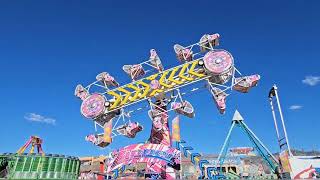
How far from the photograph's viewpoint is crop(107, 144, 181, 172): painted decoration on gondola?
104 feet

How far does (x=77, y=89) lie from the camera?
39312 millimetres

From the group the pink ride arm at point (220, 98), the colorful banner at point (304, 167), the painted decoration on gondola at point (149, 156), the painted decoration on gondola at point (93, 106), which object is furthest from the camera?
the painted decoration on gondola at point (93, 106)

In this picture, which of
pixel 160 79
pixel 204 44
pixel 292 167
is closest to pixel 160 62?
pixel 160 79

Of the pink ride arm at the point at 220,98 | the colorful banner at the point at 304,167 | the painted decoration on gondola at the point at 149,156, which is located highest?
the pink ride arm at the point at 220,98

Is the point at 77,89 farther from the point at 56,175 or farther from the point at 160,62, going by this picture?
the point at 56,175

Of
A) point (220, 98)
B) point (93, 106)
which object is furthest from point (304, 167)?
point (93, 106)

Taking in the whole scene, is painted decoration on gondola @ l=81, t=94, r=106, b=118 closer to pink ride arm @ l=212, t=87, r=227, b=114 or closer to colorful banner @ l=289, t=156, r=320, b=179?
pink ride arm @ l=212, t=87, r=227, b=114

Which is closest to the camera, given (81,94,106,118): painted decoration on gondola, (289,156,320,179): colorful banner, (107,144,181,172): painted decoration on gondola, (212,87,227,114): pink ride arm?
(289,156,320,179): colorful banner

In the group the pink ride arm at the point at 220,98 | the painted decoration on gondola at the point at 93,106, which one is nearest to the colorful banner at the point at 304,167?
the pink ride arm at the point at 220,98

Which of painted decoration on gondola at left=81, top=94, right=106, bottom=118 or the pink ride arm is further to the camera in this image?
painted decoration on gondola at left=81, top=94, right=106, bottom=118

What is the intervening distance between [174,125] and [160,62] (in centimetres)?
704

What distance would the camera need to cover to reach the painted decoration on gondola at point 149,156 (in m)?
31.8

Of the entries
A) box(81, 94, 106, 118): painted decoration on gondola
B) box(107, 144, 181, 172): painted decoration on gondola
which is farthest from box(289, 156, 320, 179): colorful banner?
box(81, 94, 106, 118): painted decoration on gondola

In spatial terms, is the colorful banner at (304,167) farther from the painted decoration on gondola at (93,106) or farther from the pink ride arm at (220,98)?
the painted decoration on gondola at (93,106)
